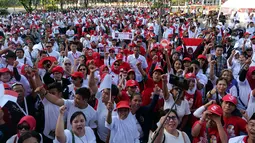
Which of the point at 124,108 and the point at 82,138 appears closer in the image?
the point at 82,138

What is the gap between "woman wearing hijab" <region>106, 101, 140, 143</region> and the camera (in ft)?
11.2

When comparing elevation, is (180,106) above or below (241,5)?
below

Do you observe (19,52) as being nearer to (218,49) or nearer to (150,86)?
(150,86)

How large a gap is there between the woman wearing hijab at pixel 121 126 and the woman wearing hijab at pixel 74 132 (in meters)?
0.39

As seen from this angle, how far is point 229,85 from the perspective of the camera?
Answer: 470 centimetres

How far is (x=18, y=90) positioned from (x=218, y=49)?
4.86 metres

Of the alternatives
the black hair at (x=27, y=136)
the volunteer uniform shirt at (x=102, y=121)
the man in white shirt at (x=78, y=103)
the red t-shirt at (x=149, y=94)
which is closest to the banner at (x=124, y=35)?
the red t-shirt at (x=149, y=94)

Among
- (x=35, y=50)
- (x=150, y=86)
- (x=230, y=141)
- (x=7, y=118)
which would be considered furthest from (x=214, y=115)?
(x=35, y=50)

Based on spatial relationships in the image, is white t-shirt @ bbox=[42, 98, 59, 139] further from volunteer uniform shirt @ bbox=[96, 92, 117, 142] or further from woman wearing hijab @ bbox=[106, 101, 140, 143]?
woman wearing hijab @ bbox=[106, 101, 140, 143]

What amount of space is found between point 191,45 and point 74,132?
602cm

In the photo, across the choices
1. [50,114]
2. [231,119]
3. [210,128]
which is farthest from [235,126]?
[50,114]

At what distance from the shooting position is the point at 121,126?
3.44 metres

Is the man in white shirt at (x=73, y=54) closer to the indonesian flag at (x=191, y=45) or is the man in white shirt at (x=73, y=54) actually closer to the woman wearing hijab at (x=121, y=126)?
the indonesian flag at (x=191, y=45)

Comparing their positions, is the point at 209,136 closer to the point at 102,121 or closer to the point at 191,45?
the point at 102,121
